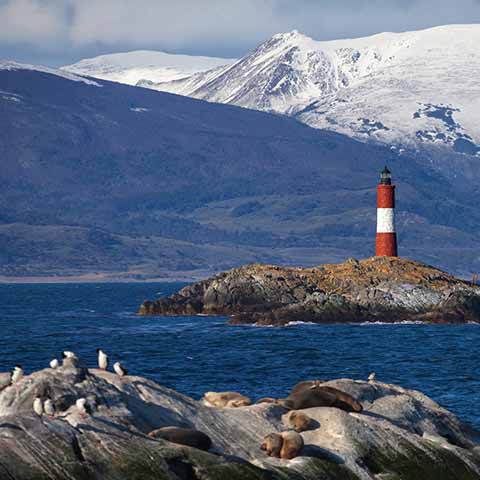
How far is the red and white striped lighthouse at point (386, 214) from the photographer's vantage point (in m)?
132

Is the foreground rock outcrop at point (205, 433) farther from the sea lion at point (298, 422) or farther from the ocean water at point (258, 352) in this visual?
the ocean water at point (258, 352)

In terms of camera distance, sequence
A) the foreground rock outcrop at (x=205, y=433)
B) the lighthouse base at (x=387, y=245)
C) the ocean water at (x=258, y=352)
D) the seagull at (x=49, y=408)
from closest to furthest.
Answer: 1. the foreground rock outcrop at (x=205, y=433)
2. the seagull at (x=49, y=408)
3. the ocean water at (x=258, y=352)
4. the lighthouse base at (x=387, y=245)

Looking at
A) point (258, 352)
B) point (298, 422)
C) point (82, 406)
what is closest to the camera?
point (82, 406)

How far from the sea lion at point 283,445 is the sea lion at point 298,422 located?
1084 mm

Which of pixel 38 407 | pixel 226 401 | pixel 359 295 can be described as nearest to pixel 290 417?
pixel 226 401

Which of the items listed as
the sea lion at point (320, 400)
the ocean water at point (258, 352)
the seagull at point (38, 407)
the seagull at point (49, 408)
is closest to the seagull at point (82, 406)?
the seagull at point (49, 408)

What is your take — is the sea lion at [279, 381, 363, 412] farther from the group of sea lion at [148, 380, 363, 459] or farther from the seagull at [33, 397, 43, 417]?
the seagull at [33, 397, 43, 417]

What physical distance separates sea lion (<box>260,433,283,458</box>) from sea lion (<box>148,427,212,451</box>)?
1546 millimetres

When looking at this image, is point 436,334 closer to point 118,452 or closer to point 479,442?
point 479,442

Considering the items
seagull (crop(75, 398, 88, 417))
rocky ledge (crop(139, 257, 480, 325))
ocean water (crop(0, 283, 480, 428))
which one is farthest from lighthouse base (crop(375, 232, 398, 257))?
seagull (crop(75, 398, 88, 417))

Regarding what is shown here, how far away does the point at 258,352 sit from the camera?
95.8 metres

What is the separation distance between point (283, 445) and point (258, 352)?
58.7 m

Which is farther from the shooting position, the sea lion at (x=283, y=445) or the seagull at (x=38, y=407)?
the sea lion at (x=283, y=445)

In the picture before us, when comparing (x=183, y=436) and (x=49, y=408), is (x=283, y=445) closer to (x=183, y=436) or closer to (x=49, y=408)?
(x=183, y=436)
